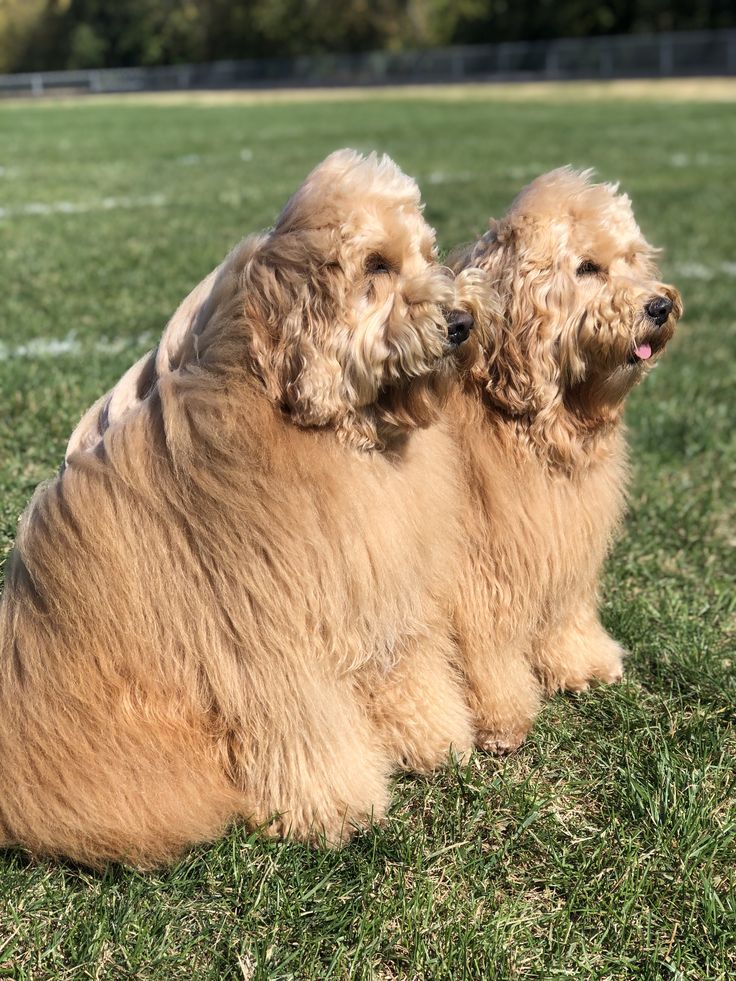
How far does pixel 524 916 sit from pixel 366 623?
762mm

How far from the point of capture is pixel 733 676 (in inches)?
121

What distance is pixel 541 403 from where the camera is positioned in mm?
2576

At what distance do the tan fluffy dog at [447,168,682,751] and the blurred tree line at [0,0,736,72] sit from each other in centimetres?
4928

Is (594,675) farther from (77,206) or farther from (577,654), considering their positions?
(77,206)

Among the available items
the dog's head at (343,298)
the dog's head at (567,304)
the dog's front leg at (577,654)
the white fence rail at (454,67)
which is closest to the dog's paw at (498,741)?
the dog's front leg at (577,654)

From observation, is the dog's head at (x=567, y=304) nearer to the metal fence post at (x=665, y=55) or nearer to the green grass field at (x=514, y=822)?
the green grass field at (x=514, y=822)

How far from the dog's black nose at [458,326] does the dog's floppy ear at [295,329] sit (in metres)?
0.30

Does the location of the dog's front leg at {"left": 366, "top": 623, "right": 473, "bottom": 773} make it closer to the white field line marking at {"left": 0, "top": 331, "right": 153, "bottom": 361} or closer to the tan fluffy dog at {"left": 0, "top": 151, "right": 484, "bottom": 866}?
the tan fluffy dog at {"left": 0, "top": 151, "right": 484, "bottom": 866}

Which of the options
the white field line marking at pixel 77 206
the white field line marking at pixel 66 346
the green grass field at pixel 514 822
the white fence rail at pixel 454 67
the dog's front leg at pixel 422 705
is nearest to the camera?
the green grass field at pixel 514 822

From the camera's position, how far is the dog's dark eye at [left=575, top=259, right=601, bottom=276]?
2.61 meters

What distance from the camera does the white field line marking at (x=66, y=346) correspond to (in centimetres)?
527

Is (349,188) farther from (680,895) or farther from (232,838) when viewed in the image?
(680,895)

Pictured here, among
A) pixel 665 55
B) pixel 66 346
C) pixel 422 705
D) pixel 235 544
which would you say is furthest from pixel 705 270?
pixel 665 55

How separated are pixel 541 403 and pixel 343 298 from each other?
2.74 feet
